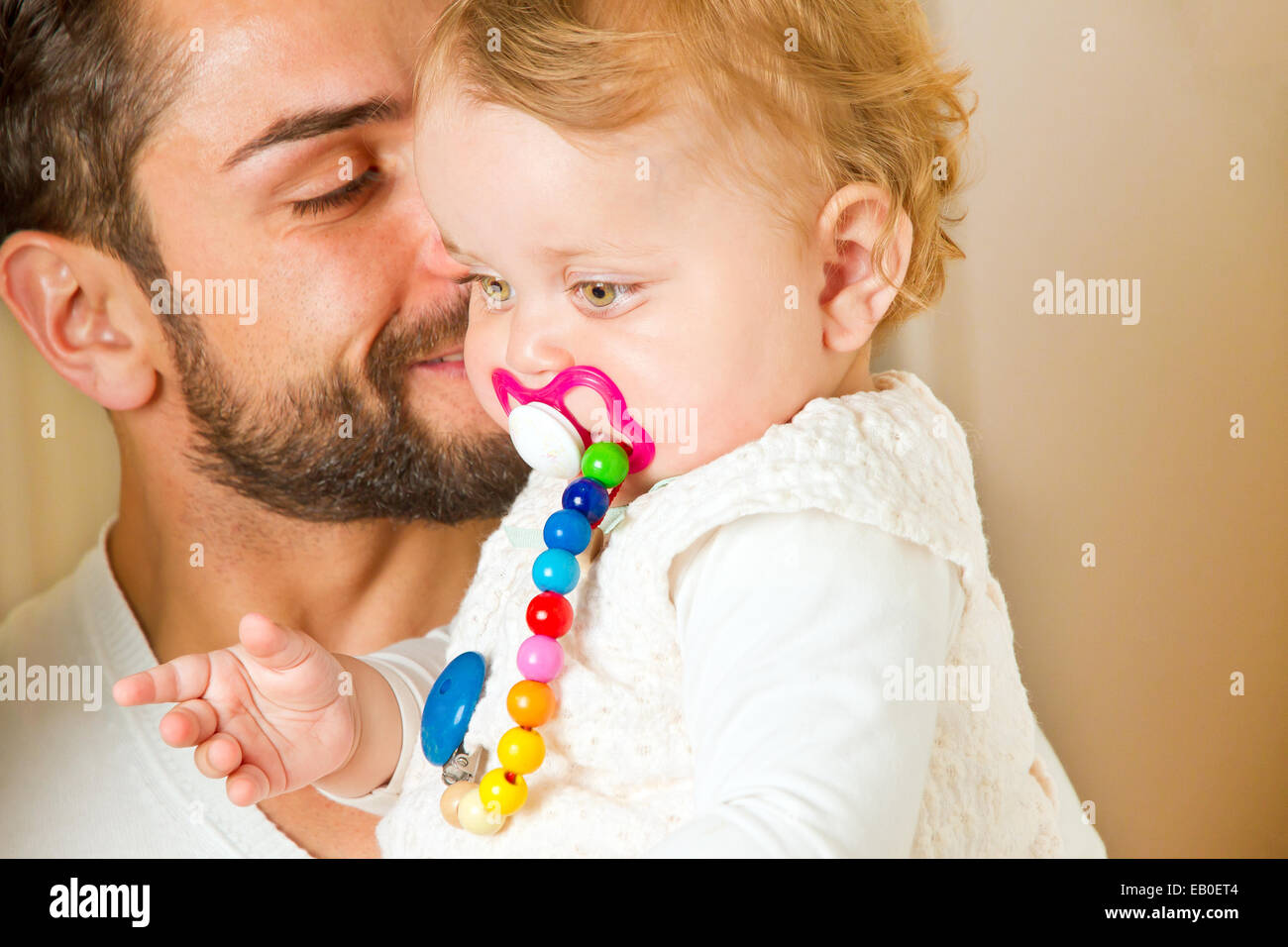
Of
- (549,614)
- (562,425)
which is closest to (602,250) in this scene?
(562,425)

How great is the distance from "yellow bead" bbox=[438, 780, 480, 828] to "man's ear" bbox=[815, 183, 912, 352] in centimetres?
41

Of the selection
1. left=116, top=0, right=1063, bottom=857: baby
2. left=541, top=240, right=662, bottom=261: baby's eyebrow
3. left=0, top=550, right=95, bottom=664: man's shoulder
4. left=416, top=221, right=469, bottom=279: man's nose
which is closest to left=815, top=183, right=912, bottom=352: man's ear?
left=116, top=0, right=1063, bottom=857: baby

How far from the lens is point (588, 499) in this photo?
78 centimetres

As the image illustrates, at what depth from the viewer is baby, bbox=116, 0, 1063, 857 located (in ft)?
2.20

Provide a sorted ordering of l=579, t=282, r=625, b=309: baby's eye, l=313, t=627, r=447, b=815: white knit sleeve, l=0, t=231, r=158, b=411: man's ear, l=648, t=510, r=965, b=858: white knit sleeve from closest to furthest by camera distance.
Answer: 1. l=648, t=510, r=965, b=858: white knit sleeve
2. l=579, t=282, r=625, b=309: baby's eye
3. l=313, t=627, r=447, b=815: white knit sleeve
4. l=0, t=231, r=158, b=411: man's ear

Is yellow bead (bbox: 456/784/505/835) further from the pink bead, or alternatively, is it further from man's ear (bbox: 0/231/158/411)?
man's ear (bbox: 0/231/158/411)

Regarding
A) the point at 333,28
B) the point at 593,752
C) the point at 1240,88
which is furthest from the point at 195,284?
the point at 1240,88

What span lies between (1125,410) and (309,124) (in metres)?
0.84

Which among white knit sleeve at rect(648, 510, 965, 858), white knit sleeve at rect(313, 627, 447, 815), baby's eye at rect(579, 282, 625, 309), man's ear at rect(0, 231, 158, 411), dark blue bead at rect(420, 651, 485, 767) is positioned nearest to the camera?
white knit sleeve at rect(648, 510, 965, 858)

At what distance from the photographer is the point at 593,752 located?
79 centimetres

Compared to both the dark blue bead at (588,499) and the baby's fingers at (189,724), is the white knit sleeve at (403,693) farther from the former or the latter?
the dark blue bead at (588,499)

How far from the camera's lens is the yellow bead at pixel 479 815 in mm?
799

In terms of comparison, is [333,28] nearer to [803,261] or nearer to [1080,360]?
[803,261]

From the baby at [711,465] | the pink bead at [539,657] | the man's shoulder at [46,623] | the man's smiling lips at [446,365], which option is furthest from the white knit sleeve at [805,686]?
the man's shoulder at [46,623]
